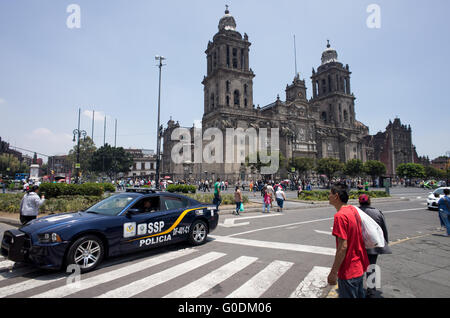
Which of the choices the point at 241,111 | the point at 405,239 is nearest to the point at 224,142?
the point at 241,111

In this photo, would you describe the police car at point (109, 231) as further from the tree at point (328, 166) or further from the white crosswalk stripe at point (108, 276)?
the tree at point (328, 166)

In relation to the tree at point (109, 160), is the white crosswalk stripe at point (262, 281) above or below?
below

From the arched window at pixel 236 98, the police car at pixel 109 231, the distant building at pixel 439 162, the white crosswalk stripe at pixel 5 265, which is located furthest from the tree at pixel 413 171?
the white crosswalk stripe at pixel 5 265

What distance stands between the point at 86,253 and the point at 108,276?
2.20 feet

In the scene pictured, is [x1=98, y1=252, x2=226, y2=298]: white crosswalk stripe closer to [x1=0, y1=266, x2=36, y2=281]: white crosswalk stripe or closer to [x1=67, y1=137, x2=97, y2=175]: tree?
[x1=0, y1=266, x2=36, y2=281]: white crosswalk stripe

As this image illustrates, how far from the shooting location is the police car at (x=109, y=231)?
436 cm

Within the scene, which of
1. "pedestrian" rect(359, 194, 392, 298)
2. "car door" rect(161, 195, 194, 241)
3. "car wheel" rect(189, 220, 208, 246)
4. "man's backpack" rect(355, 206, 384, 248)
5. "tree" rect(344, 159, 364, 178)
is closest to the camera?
"man's backpack" rect(355, 206, 384, 248)

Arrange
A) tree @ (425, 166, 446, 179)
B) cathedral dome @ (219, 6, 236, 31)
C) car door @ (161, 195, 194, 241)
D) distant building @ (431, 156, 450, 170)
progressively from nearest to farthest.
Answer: car door @ (161, 195, 194, 241) → cathedral dome @ (219, 6, 236, 31) → tree @ (425, 166, 446, 179) → distant building @ (431, 156, 450, 170)

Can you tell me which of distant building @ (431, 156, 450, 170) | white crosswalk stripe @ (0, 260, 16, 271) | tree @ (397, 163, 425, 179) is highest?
distant building @ (431, 156, 450, 170)

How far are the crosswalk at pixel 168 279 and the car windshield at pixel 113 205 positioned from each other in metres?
1.12

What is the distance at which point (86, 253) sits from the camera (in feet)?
15.3

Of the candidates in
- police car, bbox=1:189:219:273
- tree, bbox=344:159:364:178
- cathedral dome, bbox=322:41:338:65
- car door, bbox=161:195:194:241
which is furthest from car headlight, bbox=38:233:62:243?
cathedral dome, bbox=322:41:338:65

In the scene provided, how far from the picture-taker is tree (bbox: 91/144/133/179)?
58.7 metres
